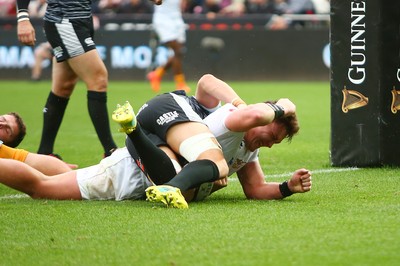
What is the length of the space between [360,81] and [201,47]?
14.3 m

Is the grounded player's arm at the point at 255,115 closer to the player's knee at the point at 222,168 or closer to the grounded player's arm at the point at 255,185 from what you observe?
the player's knee at the point at 222,168

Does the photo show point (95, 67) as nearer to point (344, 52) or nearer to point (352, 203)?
point (344, 52)

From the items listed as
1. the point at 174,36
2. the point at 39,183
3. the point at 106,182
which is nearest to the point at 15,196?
the point at 39,183

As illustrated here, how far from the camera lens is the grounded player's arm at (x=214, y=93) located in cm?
655

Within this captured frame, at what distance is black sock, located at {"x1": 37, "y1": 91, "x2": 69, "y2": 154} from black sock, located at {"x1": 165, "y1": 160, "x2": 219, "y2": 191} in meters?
3.03

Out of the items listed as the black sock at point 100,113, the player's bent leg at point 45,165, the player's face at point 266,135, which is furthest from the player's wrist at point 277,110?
the black sock at point 100,113

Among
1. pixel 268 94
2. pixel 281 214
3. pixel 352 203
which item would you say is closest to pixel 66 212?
pixel 281 214

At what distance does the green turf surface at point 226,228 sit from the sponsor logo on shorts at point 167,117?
1.79 ft

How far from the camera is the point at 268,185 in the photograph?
661 cm

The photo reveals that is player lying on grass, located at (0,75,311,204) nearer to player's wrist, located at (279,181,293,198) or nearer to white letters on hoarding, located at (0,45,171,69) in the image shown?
player's wrist, located at (279,181,293,198)

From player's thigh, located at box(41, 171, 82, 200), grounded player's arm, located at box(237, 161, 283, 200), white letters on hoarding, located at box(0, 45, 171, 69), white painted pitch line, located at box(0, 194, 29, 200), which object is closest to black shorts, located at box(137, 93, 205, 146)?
grounded player's arm, located at box(237, 161, 283, 200)

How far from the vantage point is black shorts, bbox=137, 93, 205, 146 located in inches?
252

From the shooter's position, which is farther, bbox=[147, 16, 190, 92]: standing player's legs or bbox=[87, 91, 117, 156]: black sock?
bbox=[147, 16, 190, 92]: standing player's legs

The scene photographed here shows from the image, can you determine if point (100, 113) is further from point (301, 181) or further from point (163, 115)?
point (301, 181)
